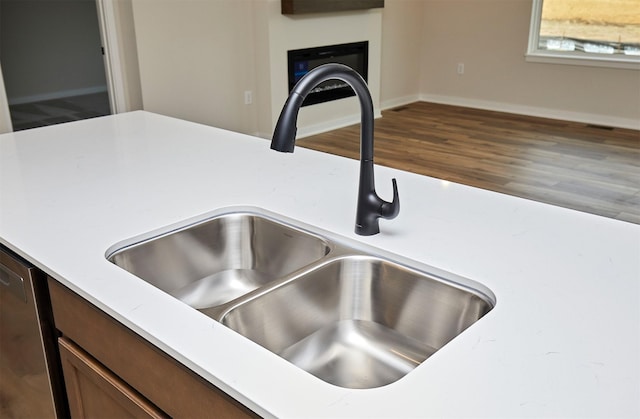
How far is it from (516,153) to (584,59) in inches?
65.3

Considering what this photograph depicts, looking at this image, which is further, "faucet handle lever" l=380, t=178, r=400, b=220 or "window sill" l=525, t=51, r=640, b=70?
"window sill" l=525, t=51, r=640, b=70

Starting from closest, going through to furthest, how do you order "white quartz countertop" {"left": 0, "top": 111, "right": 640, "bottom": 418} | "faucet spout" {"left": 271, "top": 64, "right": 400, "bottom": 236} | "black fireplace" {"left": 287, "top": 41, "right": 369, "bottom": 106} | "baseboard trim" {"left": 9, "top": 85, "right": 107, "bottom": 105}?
"white quartz countertop" {"left": 0, "top": 111, "right": 640, "bottom": 418}, "faucet spout" {"left": 271, "top": 64, "right": 400, "bottom": 236}, "black fireplace" {"left": 287, "top": 41, "right": 369, "bottom": 106}, "baseboard trim" {"left": 9, "top": 85, "right": 107, "bottom": 105}

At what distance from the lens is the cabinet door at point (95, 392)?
1.05m

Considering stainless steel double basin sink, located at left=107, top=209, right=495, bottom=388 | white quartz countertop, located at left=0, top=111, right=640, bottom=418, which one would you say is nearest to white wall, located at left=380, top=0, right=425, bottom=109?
white quartz countertop, located at left=0, top=111, right=640, bottom=418

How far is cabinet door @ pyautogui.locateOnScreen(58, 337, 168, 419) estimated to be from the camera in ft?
3.44

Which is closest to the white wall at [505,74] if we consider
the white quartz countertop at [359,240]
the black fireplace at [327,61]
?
the black fireplace at [327,61]

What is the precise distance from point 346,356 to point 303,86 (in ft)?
1.78

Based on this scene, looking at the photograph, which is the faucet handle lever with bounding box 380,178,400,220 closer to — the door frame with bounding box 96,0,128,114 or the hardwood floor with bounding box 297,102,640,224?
the hardwood floor with bounding box 297,102,640,224

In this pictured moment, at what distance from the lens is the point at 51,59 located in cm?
731

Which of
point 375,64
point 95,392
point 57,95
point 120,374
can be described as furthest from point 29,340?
point 57,95

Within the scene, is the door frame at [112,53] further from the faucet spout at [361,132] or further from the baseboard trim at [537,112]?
the baseboard trim at [537,112]

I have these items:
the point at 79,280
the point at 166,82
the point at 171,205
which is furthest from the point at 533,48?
the point at 79,280

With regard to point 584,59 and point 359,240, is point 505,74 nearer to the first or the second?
point 584,59

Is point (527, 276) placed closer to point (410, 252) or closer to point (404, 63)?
point (410, 252)
